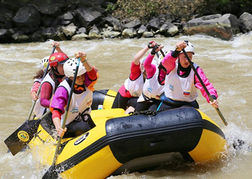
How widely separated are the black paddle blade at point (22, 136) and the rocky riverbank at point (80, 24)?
464 inches

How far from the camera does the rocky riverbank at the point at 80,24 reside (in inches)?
618

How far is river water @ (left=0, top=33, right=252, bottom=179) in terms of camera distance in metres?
3.61

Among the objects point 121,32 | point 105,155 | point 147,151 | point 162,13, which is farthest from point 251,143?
point 162,13

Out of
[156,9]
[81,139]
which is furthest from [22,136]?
[156,9]

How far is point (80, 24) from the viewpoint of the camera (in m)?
17.4

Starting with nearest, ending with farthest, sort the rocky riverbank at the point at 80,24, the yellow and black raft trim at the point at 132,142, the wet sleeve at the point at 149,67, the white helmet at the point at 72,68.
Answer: the yellow and black raft trim at the point at 132,142
the white helmet at the point at 72,68
the wet sleeve at the point at 149,67
the rocky riverbank at the point at 80,24

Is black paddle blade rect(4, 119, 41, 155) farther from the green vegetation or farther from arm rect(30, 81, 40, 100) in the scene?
the green vegetation

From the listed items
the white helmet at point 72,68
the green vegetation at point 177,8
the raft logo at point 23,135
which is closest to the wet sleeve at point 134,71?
the white helmet at point 72,68

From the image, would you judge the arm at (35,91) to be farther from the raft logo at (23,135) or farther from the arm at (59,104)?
the arm at (59,104)

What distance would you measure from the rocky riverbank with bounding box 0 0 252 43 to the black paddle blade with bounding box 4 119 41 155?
11.8 meters

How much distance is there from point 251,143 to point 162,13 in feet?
46.3

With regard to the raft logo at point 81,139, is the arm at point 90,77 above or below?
above

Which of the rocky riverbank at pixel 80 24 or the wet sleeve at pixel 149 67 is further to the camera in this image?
the rocky riverbank at pixel 80 24

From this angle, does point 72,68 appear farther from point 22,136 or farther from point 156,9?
point 156,9
